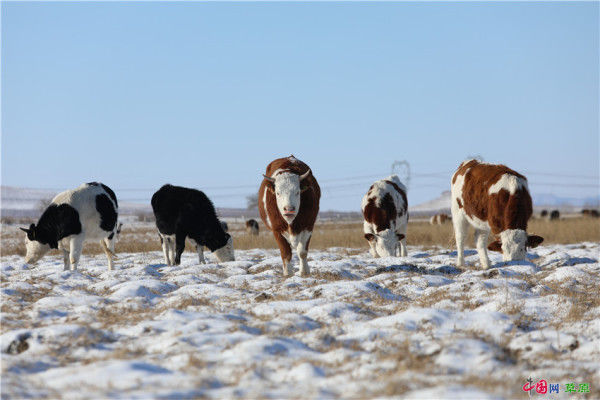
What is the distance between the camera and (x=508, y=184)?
12141 mm

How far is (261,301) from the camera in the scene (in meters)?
8.98

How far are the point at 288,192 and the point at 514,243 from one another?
449cm

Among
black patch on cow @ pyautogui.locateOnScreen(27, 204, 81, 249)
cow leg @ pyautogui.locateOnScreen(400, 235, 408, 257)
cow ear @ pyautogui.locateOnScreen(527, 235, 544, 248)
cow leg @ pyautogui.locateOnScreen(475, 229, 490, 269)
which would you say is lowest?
cow leg @ pyautogui.locateOnScreen(400, 235, 408, 257)

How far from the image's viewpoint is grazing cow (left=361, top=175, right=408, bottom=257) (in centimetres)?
1612

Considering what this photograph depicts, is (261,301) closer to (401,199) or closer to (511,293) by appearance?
(511,293)

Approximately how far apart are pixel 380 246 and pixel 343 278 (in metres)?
4.78

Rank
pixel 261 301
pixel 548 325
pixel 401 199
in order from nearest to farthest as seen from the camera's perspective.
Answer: pixel 548 325, pixel 261 301, pixel 401 199

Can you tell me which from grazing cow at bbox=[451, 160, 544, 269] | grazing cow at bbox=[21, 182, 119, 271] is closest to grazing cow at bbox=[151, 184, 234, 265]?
grazing cow at bbox=[21, 182, 119, 271]

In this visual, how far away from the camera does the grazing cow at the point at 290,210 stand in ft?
38.0

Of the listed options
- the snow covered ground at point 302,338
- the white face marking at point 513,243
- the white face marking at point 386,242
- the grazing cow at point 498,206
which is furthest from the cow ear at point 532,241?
the white face marking at point 386,242

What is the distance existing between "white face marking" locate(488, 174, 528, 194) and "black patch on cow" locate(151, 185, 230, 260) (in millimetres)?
7256

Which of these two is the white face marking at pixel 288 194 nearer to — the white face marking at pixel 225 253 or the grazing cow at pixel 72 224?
the white face marking at pixel 225 253

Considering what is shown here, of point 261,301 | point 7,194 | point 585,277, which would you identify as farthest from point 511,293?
point 7,194

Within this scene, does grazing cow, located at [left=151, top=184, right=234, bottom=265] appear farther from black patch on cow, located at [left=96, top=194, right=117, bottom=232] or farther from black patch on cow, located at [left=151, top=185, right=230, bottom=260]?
black patch on cow, located at [left=96, top=194, right=117, bottom=232]
